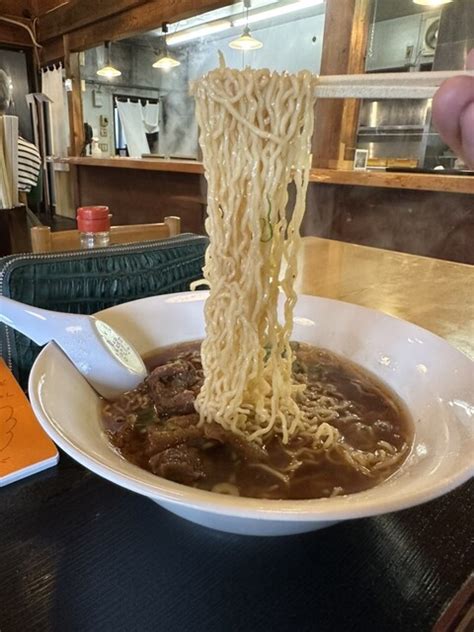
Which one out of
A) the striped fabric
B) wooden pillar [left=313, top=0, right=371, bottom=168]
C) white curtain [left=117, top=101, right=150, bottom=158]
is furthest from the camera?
white curtain [left=117, top=101, right=150, bottom=158]

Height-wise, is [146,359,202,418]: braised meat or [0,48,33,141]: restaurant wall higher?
[0,48,33,141]: restaurant wall

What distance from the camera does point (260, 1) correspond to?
6.26 metres

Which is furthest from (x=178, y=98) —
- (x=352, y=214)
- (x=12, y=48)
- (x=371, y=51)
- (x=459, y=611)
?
(x=459, y=611)

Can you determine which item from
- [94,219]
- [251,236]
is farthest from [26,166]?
[251,236]

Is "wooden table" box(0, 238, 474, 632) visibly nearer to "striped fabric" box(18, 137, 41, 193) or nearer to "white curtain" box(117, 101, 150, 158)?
"striped fabric" box(18, 137, 41, 193)

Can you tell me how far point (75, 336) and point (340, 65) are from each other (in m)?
3.72

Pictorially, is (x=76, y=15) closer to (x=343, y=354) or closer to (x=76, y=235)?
(x=76, y=235)

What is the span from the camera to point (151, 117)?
959cm

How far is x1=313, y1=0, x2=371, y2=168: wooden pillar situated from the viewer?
140 inches

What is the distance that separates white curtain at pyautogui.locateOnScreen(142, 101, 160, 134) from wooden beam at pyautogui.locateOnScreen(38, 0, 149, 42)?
259 centimetres

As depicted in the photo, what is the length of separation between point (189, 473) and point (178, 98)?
1030 cm

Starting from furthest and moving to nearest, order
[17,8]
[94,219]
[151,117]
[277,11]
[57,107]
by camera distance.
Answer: [151,117]
[57,107]
[17,8]
[277,11]
[94,219]

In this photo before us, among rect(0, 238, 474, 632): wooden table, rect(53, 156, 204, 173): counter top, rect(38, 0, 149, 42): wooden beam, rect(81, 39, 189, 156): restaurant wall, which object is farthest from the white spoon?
rect(81, 39, 189, 156): restaurant wall

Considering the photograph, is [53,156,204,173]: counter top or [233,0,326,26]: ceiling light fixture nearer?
[53,156,204,173]: counter top
